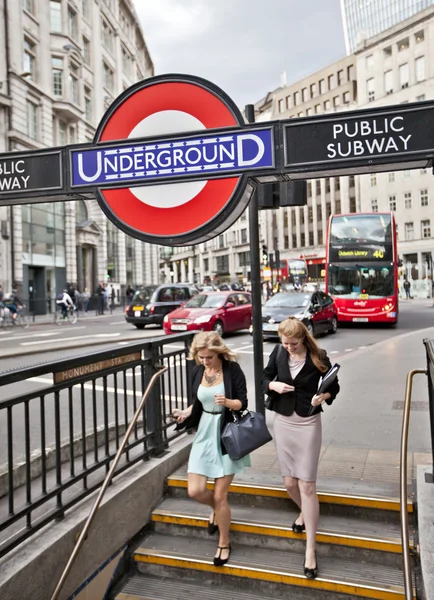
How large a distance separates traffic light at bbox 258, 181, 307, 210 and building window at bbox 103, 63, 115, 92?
158 feet

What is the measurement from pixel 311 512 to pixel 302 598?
1.96ft

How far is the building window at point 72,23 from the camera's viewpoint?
3972 cm

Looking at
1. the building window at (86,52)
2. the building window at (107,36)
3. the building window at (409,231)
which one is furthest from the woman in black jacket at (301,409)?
the building window at (409,231)

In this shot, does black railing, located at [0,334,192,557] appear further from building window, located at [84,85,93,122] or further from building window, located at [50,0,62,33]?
building window, located at [84,85,93,122]

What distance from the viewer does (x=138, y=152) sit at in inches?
107

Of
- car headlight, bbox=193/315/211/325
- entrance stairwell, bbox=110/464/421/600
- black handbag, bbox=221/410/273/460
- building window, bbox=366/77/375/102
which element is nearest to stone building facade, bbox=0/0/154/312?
car headlight, bbox=193/315/211/325

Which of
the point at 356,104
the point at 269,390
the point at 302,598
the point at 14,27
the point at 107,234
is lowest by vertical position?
the point at 302,598

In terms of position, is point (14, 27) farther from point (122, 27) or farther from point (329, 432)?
point (329, 432)

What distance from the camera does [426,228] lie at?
6175 centimetres

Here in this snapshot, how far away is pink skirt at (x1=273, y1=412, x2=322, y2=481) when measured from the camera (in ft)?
11.6

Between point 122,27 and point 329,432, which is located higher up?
point 122,27

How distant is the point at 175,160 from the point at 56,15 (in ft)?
137

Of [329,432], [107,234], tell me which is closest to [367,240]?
[329,432]

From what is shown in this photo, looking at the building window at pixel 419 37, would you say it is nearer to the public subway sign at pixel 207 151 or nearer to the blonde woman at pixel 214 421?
the blonde woman at pixel 214 421
